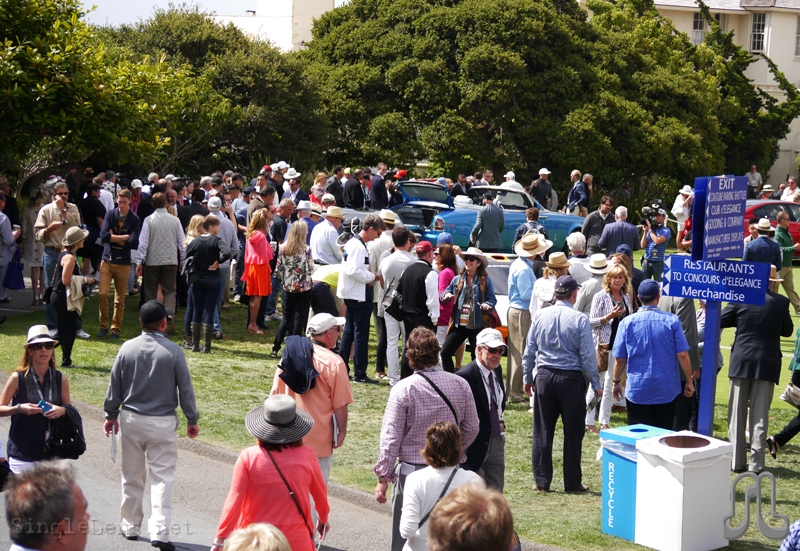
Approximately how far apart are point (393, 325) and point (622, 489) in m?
4.73

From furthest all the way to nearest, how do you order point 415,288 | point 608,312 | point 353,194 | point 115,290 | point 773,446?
1. point 353,194
2. point 115,290
3. point 415,288
4. point 608,312
5. point 773,446

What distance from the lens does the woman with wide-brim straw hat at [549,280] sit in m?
10.7

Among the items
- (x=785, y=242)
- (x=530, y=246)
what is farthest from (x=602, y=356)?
(x=785, y=242)

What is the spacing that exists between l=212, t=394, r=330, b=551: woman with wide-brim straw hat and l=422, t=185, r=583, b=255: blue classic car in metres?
15.2

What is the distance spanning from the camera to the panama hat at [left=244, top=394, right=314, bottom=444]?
215 inches

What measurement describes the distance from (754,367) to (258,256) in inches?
292

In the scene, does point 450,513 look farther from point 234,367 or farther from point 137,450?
point 234,367

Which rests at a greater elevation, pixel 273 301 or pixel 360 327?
pixel 273 301

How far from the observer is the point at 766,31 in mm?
50844

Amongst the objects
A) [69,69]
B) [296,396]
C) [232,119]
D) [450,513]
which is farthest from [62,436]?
[232,119]

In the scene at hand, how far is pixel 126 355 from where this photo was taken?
6.92m

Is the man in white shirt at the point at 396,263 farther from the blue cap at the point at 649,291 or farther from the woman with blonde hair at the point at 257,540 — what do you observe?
the woman with blonde hair at the point at 257,540

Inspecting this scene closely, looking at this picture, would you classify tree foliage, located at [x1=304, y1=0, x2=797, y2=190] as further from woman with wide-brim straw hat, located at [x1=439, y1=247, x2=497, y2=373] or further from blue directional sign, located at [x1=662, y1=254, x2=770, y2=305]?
blue directional sign, located at [x1=662, y1=254, x2=770, y2=305]

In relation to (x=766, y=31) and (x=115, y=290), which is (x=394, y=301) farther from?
(x=766, y=31)
